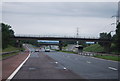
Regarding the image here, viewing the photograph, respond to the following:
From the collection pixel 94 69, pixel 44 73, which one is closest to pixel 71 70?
pixel 94 69

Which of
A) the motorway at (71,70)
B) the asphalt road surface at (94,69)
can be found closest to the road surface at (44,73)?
the motorway at (71,70)

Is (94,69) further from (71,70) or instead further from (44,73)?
(44,73)

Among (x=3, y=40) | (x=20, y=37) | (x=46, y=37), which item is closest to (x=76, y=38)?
(x=46, y=37)

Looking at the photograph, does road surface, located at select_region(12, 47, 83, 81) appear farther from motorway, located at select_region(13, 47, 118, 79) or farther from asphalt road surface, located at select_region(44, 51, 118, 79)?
asphalt road surface, located at select_region(44, 51, 118, 79)

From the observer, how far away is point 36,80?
13.3 meters

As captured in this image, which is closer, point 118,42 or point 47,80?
point 47,80

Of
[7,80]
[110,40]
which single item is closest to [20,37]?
[110,40]

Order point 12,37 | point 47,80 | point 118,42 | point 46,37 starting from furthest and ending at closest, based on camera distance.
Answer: point 12,37 < point 46,37 < point 118,42 < point 47,80

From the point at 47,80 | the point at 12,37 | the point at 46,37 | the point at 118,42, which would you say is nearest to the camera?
the point at 47,80

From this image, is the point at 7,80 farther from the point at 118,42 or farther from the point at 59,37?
the point at 59,37

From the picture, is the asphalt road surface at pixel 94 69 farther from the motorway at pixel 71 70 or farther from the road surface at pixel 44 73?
the road surface at pixel 44 73

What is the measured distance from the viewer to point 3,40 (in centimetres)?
8750

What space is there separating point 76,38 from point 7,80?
249ft

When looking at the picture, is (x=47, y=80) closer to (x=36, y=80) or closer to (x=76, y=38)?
(x=36, y=80)
